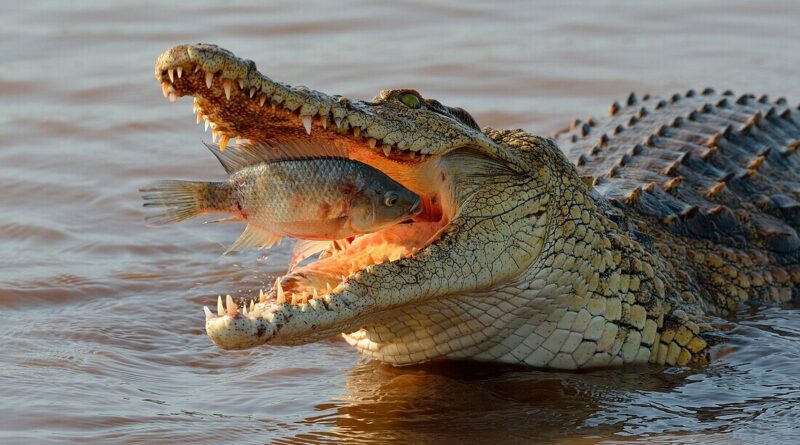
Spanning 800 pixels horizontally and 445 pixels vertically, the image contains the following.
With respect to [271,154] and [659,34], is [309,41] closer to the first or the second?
[659,34]

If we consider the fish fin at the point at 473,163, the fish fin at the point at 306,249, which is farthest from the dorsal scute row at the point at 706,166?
the fish fin at the point at 306,249

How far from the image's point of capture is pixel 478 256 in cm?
464

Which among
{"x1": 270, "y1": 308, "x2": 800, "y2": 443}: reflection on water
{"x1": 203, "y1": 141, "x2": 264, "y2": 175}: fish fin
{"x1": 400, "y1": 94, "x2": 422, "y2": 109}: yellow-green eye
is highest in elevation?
{"x1": 400, "y1": 94, "x2": 422, "y2": 109}: yellow-green eye

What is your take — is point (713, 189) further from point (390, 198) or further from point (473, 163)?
point (390, 198)

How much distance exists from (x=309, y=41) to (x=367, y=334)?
6.20 m

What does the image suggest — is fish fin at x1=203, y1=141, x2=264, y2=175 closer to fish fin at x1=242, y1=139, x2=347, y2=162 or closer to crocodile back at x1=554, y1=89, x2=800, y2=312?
fish fin at x1=242, y1=139, x2=347, y2=162

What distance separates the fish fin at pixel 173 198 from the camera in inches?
177

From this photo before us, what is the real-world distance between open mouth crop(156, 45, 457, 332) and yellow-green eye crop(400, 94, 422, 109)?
0.18m

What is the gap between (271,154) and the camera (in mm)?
4617

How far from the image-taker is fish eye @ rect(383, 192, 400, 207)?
453cm

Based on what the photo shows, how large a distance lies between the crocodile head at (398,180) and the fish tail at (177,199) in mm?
195

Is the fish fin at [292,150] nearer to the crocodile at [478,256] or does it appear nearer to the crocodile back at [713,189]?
the crocodile at [478,256]

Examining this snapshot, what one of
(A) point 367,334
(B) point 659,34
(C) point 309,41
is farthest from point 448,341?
(B) point 659,34

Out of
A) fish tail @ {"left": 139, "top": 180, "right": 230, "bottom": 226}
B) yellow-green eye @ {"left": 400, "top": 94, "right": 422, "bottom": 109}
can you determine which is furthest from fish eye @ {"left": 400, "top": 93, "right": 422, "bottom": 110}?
fish tail @ {"left": 139, "top": 180, "right": 230, "bottom": 226}
